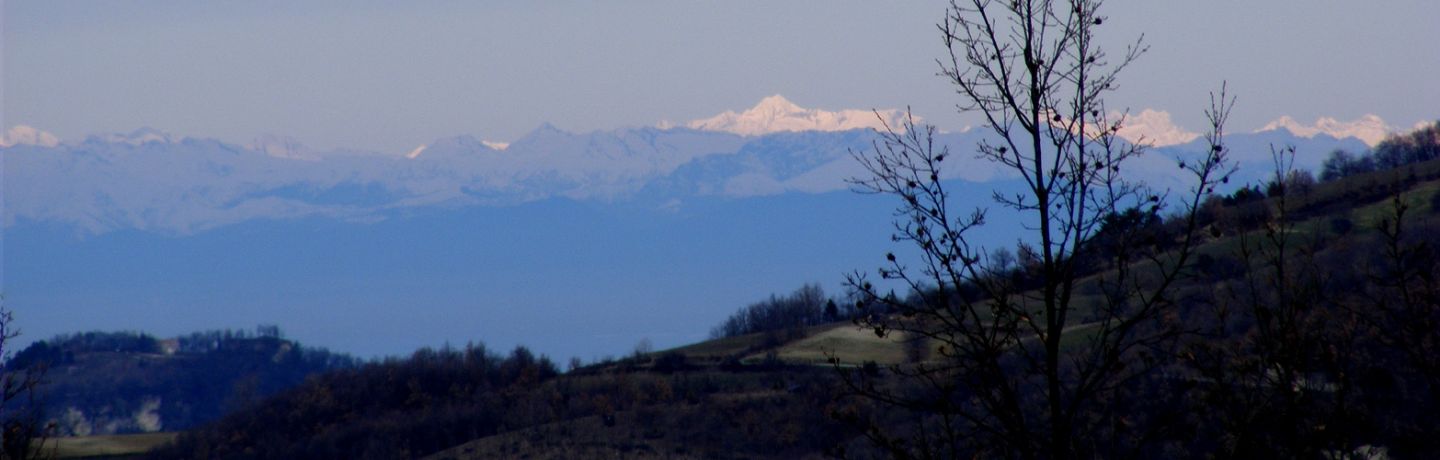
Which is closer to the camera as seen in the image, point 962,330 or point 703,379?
point 962,330

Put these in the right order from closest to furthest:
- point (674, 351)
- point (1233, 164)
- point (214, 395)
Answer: point (1233, 164) < point (674, 351) < point (214, 395)

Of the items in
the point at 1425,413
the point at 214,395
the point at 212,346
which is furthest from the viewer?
the point at 212,346

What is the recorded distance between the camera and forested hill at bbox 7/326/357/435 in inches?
5645

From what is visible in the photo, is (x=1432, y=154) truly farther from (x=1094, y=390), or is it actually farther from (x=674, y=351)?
(x=1094, y=390)

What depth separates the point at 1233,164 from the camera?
8.84 metres

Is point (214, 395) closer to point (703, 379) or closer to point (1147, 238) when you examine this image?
point (703, 379)

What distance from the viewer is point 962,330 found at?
8539 millimetres

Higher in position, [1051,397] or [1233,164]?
[1233,164]

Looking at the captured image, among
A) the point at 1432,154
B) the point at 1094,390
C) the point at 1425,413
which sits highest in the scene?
the point at 1432,154

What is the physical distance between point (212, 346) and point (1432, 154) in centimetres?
13736

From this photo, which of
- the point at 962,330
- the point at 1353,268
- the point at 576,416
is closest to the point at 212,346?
the point at 576,416

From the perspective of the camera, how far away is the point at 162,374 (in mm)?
155375

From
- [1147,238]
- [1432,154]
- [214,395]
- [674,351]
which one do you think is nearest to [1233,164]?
[1147,238]

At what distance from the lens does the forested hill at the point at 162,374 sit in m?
143
